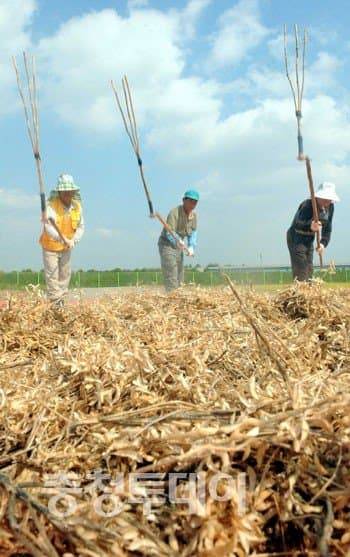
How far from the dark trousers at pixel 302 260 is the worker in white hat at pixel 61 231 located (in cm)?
251

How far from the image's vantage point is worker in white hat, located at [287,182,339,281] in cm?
652

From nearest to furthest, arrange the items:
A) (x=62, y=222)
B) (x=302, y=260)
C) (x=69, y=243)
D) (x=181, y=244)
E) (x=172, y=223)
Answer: (x=69, y=243)
(x=62, y=222)
(x=302, y=260)
(x=181, y=244)
(x=172, y=223)

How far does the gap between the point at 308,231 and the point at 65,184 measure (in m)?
2.84

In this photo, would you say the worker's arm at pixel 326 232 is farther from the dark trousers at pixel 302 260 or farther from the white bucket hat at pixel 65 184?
the white bucket hat at pixel 65 184

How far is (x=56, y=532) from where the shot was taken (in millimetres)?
1134

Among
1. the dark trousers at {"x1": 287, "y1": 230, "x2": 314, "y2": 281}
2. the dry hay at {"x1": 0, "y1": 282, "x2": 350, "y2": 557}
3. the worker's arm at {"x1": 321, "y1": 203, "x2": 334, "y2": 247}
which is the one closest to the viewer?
the dry hay at {"x1": 0, "y1": 282, "x2": 350, "y2": 557}

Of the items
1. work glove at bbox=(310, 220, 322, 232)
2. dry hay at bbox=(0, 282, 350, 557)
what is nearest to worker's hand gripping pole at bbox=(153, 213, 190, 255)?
work glove at bbox=(310, 220, 322, 232)

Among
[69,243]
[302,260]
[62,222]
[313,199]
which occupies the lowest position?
[302,260]

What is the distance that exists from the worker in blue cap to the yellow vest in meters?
1.17

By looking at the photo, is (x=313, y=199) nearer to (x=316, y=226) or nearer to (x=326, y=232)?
(x=316, y=226)

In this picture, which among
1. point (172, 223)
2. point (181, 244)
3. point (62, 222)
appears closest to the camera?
point (62, 222)

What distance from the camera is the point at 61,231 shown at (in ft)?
20.7

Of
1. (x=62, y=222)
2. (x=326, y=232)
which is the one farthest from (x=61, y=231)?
(x=326, y=232)

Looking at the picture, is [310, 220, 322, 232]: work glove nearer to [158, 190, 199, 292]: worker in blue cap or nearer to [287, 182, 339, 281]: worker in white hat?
[287, 182, 339, 281]: worker in white hat
